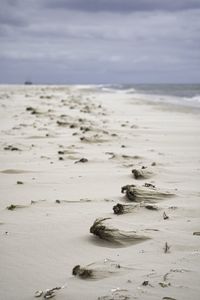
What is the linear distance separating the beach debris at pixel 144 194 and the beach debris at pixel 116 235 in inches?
28.9


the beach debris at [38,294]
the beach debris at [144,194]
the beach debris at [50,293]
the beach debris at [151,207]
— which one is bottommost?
the beach debris at [38,294]

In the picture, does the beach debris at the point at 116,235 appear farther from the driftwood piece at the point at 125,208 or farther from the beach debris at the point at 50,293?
the beach debris at the point at 50,293

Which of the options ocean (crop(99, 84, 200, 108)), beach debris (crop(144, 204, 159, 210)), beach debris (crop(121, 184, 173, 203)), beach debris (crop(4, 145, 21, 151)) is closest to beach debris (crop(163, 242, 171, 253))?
beach debris (crop(144, 204, 159, 210))

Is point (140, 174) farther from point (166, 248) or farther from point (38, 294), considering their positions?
point (38, 294)

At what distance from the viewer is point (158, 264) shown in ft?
6.94

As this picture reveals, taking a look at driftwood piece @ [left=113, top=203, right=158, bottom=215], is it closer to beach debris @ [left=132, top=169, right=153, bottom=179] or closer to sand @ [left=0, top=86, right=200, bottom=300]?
sand @ [left=0, top=86, right=200, bottom=300]

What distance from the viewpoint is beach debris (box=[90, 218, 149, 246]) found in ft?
8.00

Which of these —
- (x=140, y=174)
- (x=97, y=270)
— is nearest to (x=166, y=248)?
(x=97, y=270)

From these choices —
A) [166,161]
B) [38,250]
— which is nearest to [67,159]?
[166,161]

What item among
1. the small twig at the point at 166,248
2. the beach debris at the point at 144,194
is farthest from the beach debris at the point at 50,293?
the beach debris at the point at 144,194

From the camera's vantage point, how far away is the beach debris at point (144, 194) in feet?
10.6

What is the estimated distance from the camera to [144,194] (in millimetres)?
3270

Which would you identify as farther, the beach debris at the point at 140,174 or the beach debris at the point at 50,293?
the beach debris at the point at 140,174

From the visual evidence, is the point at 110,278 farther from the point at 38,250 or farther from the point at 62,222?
the point at 62,222
